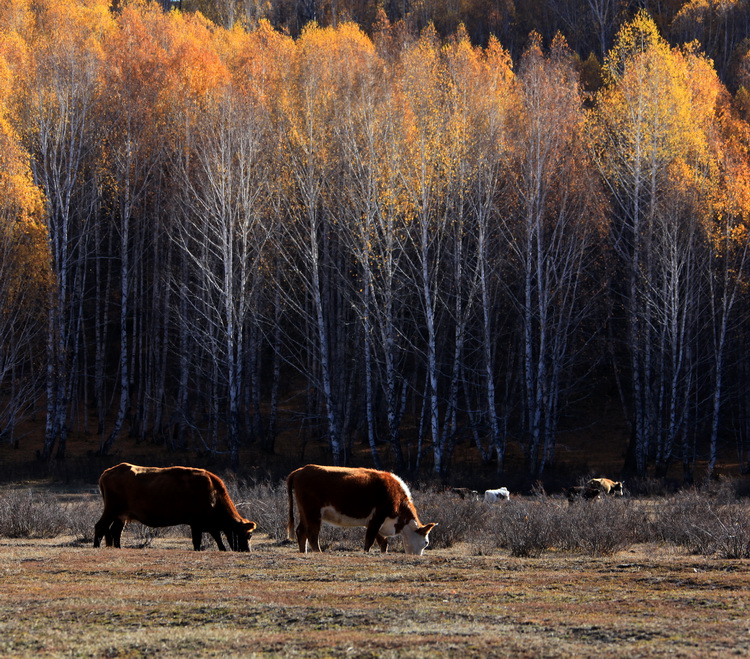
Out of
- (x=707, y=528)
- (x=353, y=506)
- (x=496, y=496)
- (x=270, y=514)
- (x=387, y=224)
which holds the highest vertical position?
(x=387, y=224)

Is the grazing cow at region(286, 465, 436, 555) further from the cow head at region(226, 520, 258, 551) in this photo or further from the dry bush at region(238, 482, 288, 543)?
the dry bush at region(238, 482, 288, 543)

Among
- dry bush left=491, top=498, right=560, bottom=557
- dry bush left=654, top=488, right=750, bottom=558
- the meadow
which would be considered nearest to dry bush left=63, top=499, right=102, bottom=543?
the meadow

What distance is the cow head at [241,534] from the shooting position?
43.8 ft

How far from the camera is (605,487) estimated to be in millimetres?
22812

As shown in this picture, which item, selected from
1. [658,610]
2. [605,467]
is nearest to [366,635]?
[658,610]

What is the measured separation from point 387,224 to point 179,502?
56.2ft

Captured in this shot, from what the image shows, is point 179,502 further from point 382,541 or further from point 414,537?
point 414,537

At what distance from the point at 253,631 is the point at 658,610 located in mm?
3298

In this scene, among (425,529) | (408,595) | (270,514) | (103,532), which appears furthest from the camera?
(270,514)

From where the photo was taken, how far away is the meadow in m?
6.67

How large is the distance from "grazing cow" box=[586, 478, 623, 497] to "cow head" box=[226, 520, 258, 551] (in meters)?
11.1

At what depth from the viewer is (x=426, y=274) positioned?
28.0m

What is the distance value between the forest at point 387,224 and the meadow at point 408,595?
1307cm

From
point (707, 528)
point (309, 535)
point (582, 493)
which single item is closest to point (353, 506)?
point (309, 535)
